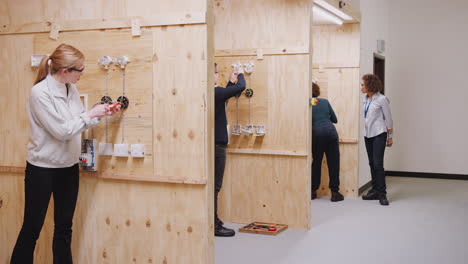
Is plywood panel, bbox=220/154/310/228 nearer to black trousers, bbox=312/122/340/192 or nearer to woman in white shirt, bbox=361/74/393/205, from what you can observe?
black trousers, bbox=312/122/340/192

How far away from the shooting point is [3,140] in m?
3.77

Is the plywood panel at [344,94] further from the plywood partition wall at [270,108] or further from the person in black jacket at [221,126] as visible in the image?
the person in black jacket at [221,126]

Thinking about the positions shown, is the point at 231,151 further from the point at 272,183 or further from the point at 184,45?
the point at 184,45

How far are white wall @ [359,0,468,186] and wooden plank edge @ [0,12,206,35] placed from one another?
20.0 feet

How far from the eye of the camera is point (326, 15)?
666 centimetres

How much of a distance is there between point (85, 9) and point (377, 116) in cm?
422

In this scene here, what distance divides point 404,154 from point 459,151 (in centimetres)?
87

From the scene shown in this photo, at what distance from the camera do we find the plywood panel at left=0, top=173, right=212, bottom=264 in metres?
3.37

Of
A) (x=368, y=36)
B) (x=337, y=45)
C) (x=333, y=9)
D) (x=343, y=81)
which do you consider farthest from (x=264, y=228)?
(x=368, y=36)

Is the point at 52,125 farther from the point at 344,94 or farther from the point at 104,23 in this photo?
the point at 344,94

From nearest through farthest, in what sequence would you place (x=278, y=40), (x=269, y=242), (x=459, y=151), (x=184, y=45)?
(x=184, y=45) → (x=269, y=242) → (x=278, y=40) → (x=459, y=151)

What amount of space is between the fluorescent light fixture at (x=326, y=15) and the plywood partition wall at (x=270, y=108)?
1.04 metres

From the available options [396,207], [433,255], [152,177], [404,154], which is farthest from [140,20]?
[404,154]

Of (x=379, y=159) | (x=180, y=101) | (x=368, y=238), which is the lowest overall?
(x=368, y=238)
